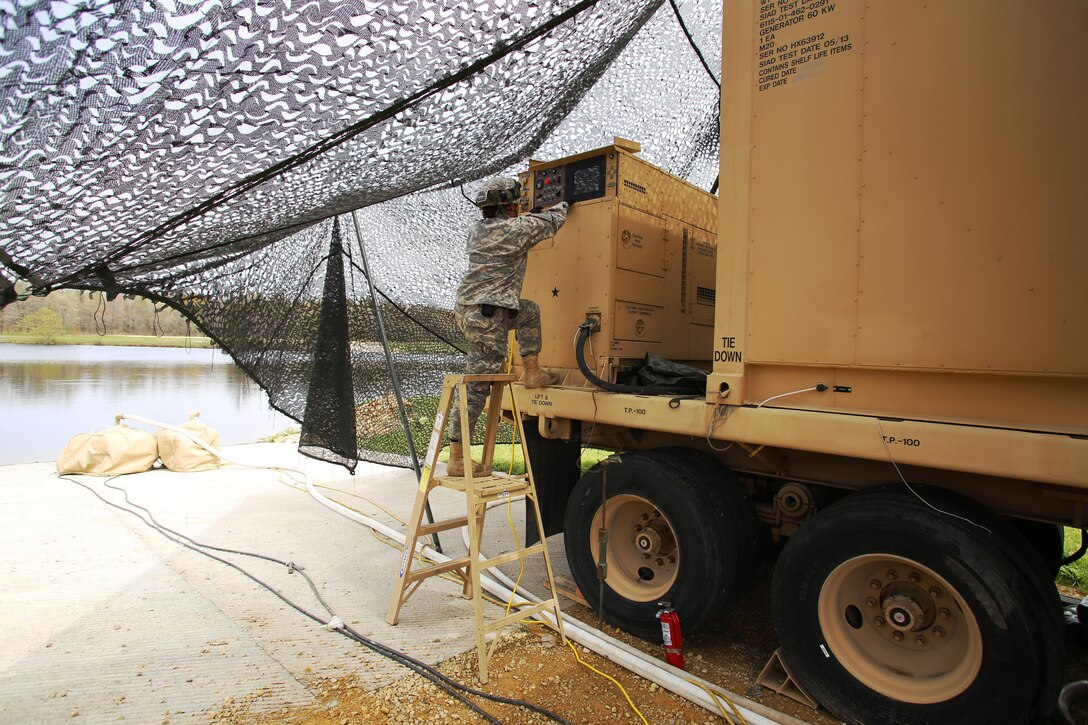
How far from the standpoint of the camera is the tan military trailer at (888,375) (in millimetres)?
2389

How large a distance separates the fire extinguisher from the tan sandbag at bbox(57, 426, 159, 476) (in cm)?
803

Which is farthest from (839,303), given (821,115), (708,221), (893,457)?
(708,221)

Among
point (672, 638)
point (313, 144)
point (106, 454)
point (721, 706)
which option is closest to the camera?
point (721, 706)

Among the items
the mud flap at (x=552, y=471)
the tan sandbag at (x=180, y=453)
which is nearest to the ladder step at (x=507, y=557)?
the mud flap at (x=552, y=471)

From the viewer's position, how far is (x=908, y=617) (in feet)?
8.90

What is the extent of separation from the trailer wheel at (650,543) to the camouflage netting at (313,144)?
103 inches

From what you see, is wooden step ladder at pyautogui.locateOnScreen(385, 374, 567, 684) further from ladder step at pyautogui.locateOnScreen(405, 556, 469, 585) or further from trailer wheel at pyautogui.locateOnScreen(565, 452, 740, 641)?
trailer wheel at pyautogui.locateOnScreen(565, 452, 740, 641)

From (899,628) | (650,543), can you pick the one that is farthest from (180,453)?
(899,628)

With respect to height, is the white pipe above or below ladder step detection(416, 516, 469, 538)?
below

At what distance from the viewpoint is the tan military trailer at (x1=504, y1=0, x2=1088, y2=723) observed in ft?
7.84

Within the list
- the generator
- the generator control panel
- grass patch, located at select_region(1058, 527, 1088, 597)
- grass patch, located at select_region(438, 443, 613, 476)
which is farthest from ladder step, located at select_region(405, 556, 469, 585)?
grass patch, located at select_region(1058, 527, 1088, 597)

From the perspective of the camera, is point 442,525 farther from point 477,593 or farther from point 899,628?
point 899,628

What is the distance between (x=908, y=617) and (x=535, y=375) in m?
2.57

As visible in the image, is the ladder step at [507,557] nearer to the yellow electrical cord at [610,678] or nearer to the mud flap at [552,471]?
the yellow electrical cord at [610,678]
